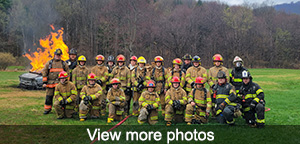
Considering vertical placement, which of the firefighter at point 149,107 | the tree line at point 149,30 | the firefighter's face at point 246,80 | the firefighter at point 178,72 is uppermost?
the tree line at point 149,30

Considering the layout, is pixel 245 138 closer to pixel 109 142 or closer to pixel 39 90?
pixel 109 142

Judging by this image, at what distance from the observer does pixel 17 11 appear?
47562mm

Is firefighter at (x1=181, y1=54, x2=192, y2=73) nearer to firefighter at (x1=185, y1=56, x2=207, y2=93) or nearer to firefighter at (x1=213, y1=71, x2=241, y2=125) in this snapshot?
firefighter at (x1=185, y1=56, x2=207, y2=93)

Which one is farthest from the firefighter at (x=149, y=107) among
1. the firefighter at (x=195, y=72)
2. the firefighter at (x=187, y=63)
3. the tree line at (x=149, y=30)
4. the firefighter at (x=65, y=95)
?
the tree line at (x=149, y=30)

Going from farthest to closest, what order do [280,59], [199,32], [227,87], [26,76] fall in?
[280,59]
[199,32]
[26,76]
[227,87]

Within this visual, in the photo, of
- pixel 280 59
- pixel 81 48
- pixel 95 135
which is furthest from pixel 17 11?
pixel 280 59

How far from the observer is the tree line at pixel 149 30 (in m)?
42.5

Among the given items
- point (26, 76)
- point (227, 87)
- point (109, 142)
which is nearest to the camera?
point (109, 142)

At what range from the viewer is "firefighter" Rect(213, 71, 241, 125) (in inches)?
312

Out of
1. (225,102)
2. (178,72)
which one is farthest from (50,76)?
(225,102)

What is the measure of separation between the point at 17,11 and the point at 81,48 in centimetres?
1474

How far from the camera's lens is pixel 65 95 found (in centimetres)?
939

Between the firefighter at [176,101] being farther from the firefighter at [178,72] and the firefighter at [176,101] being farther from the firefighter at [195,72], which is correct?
the firefighter at [178,72]

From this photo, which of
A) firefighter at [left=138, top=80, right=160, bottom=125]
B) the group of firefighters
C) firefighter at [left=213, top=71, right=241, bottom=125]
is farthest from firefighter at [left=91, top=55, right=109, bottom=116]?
firefighter at [left=213, top=71, right=241, bottom=125]
